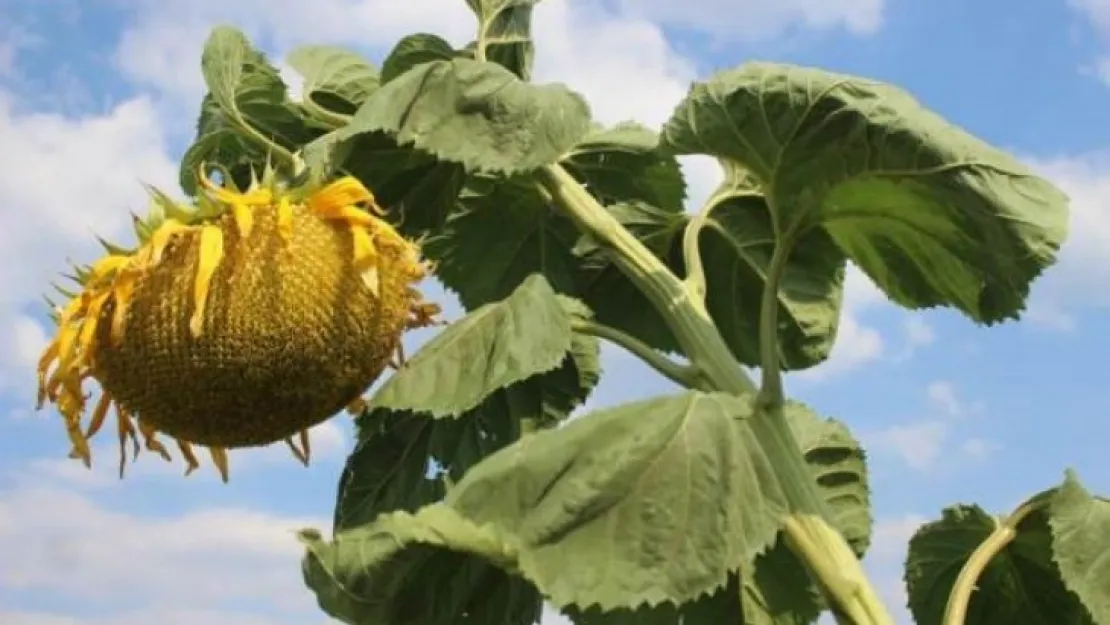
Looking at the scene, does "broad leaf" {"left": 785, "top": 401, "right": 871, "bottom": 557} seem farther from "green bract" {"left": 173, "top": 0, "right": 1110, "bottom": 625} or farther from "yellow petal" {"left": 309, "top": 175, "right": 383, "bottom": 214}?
"yellow petal" {"left": 309, "top": 175, "right": 383, "bottom": 214}

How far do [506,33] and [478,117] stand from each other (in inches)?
20.0

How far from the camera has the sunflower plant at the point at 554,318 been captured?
6.93 ft

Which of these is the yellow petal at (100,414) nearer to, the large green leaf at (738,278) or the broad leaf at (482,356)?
the broad leaf at (482,356)

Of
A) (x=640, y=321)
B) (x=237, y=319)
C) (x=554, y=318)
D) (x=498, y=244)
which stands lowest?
(x=237, y=319)

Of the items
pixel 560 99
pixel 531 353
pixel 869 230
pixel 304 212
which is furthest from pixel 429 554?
pixel 869 230

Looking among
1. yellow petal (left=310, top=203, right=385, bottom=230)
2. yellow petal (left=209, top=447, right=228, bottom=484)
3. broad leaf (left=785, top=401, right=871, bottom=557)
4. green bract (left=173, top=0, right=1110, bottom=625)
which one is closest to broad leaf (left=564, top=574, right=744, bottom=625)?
green bract (left=173, top=0, right=1110, bottom=625)

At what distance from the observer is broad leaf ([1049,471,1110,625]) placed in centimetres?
254

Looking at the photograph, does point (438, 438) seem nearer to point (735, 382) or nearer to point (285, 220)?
point (735, 382)

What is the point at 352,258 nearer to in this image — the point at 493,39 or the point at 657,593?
the point at 657,593

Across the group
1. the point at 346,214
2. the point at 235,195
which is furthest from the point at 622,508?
the point at 235,195

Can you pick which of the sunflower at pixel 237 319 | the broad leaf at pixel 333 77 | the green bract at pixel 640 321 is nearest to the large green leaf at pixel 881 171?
the green bract at pixel 640 321

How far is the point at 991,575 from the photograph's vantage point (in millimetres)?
2998

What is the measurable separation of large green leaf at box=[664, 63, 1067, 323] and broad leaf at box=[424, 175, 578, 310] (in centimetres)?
40

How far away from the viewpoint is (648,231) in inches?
119
